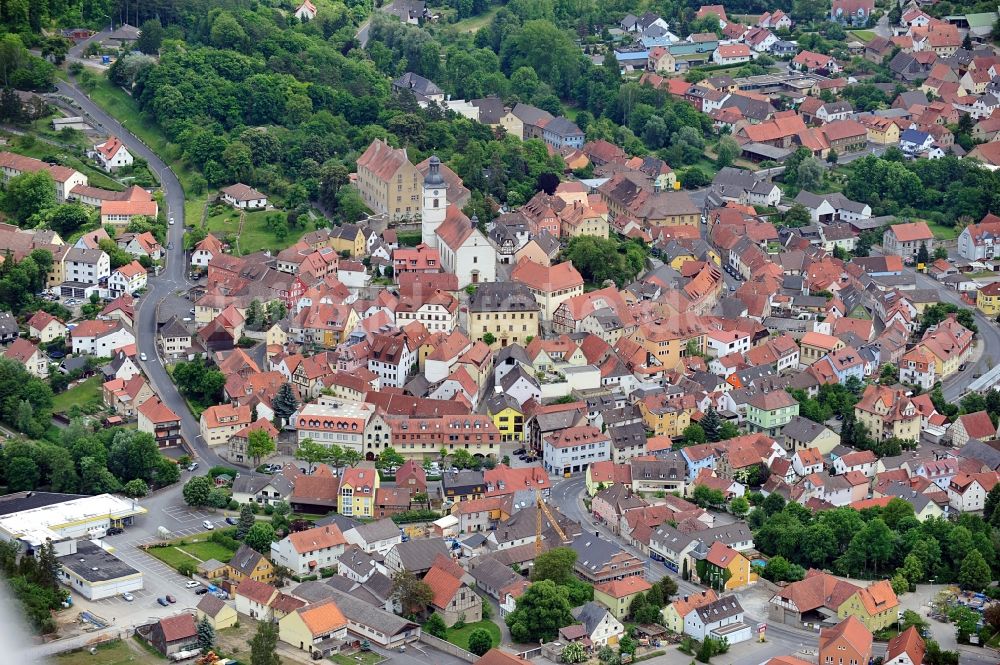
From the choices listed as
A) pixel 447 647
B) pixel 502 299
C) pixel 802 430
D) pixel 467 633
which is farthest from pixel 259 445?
pixel 802 430

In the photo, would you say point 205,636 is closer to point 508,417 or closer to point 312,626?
point 312,626

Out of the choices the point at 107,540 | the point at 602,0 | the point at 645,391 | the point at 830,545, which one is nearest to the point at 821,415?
the point at 645,391

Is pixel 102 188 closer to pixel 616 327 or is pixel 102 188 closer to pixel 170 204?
pixel 170 204

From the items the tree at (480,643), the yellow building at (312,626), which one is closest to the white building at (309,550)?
the yellow building at (312,626)

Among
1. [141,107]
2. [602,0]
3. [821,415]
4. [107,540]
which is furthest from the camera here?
[602,0]

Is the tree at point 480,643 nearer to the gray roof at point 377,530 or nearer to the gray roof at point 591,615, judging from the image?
the gray roof at point 591,615

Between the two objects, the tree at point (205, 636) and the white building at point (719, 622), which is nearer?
the tree at point (205, 636)
